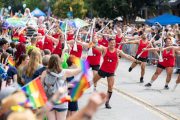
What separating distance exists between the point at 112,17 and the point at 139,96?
32159 mm

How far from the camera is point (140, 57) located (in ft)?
57.9

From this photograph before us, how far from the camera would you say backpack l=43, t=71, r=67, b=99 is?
7617 mm

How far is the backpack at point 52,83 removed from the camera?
25.0 ft

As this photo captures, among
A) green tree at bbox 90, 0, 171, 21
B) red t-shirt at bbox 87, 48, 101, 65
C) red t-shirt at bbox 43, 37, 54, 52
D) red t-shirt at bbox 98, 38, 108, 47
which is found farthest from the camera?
green tree at bbox 90, 0, 171, 21

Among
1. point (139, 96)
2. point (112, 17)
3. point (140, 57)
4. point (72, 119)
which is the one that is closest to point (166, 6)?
point (112, 17)

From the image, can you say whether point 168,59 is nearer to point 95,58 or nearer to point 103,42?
point 95,58

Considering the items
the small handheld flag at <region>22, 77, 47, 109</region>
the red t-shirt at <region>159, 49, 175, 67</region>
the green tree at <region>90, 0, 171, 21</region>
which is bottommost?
the red t-shirt at <region>159, 49, 175, 67</region>

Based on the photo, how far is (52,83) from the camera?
25.1ft

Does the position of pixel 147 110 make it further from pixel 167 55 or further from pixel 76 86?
pixel 76 86

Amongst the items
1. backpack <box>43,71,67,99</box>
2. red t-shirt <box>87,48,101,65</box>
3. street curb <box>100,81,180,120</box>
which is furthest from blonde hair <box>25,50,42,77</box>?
red t-shirt <box>87,48,101,65</box>

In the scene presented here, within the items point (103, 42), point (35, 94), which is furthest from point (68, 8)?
point (35, 94)

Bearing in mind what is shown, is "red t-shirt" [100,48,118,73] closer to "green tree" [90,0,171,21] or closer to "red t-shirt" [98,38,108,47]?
"red t-shirt" [98,38,108,47]

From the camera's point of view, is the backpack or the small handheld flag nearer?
the small handheld flag

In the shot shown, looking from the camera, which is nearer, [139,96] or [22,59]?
[22,59]
